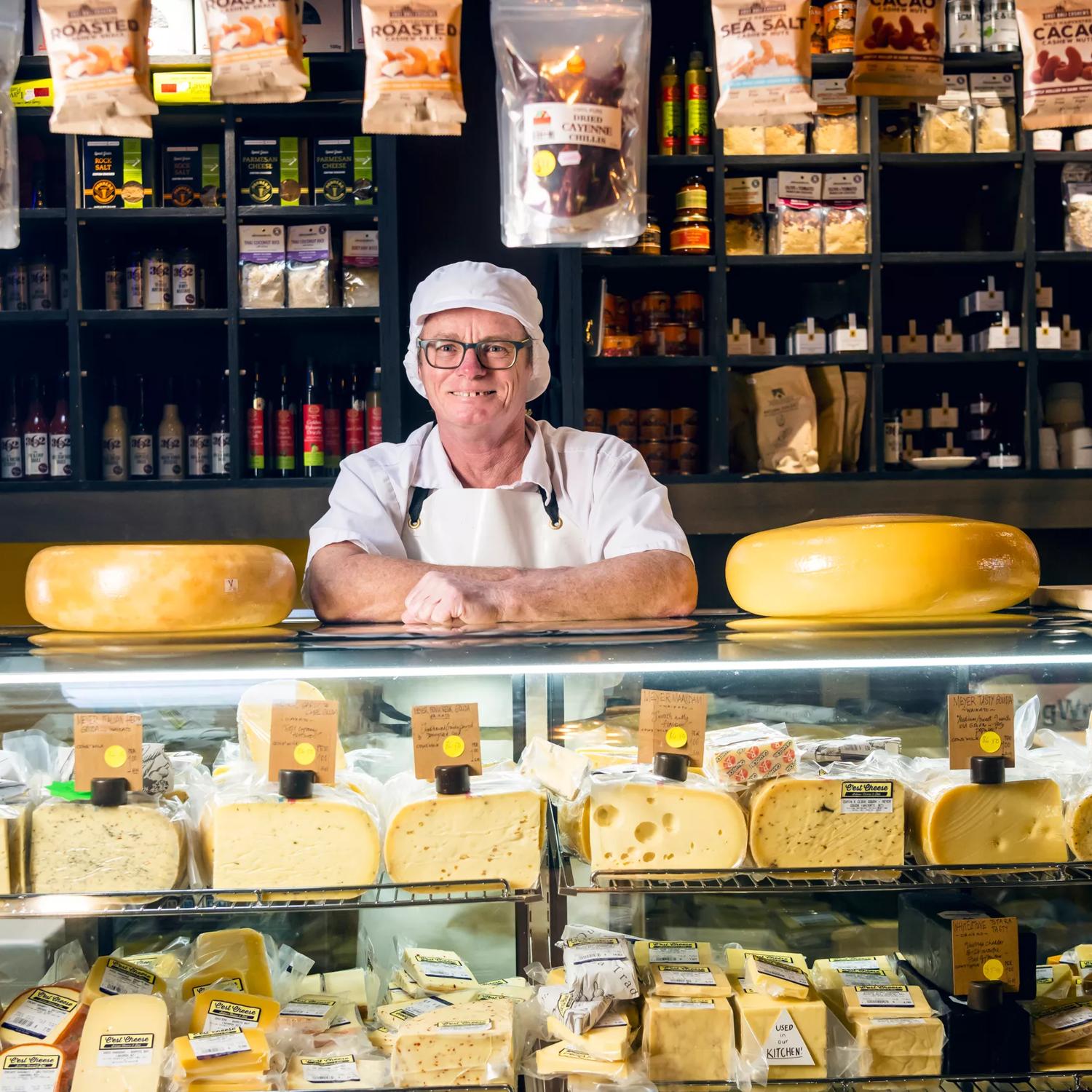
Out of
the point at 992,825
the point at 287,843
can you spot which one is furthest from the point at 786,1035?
the point at 287,843

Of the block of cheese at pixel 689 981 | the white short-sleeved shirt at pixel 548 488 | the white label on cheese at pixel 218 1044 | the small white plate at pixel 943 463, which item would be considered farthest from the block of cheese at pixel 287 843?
the small white plate at pixel 943 463

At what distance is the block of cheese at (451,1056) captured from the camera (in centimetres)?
128

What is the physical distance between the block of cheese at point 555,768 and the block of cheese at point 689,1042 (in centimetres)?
28

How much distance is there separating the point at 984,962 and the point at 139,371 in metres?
3.25

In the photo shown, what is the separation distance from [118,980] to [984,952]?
1113 millimetres

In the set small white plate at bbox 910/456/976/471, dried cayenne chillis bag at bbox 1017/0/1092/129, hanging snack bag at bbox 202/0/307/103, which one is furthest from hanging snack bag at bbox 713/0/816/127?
small white plate at bbox 910/456/976/471

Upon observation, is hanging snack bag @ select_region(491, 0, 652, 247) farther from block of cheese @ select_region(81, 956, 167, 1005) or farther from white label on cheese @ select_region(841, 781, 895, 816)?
block of cheese @ select_region(81, 956, 167, 1005)

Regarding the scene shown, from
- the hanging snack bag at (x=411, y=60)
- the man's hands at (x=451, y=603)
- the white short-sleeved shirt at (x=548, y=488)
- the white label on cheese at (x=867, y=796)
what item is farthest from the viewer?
the white short-sleeved shirt at (x=548, y=488)

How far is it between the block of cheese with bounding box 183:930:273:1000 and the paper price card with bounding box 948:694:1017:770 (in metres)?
0.94

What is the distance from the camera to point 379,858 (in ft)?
4.38

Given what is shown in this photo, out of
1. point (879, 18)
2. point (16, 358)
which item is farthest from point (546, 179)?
point (16, 358)

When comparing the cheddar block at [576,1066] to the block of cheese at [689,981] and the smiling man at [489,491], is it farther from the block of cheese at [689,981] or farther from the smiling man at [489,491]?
the smiling man at [489,491]

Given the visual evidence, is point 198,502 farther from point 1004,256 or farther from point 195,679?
point 1004,256

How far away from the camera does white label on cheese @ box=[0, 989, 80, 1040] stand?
1330 millimetres
